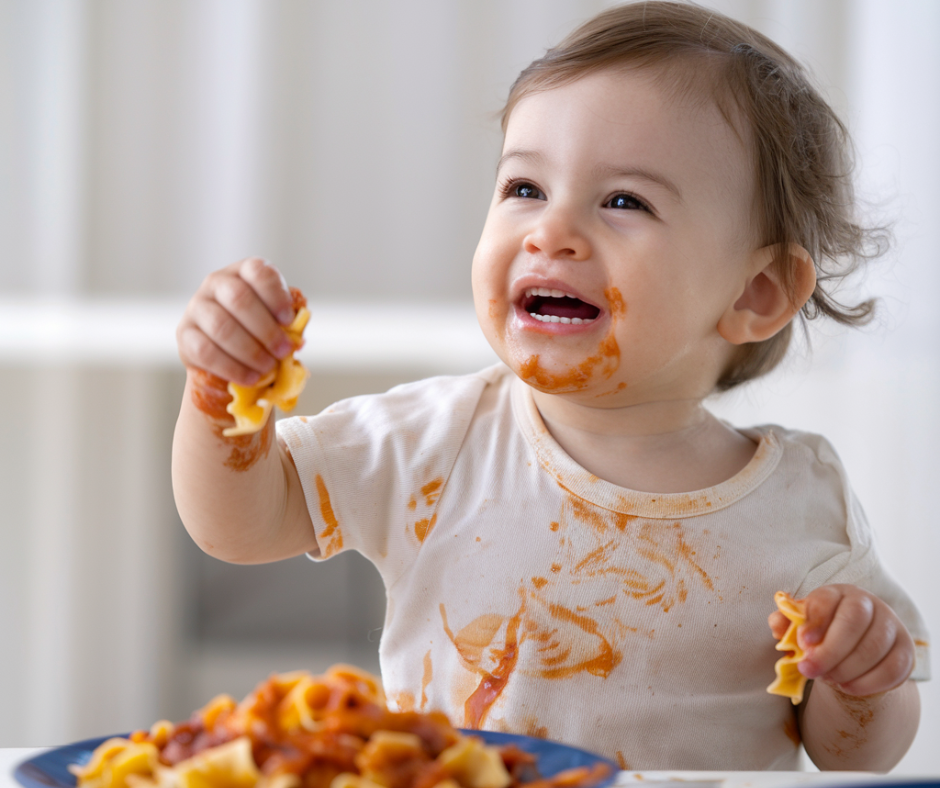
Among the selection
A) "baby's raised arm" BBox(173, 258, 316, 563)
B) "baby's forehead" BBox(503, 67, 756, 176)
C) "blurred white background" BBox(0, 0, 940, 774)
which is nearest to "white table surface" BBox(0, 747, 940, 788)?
"baby's raised arm" BBox(173, 258, 316, 563)

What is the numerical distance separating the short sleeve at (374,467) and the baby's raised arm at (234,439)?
0.05ft

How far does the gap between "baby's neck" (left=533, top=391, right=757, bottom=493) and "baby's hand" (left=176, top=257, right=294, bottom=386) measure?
29 cm

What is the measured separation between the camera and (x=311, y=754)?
35 cm

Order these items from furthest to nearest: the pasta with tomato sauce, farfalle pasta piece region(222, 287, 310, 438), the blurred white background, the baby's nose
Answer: the blurred white background → the baby's nose → farfalle pasta piece region(222, 287, 310, 438) → the pasta with tomato sauce

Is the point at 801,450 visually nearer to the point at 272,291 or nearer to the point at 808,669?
the point at 808,669

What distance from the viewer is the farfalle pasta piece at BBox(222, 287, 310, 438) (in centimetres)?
47


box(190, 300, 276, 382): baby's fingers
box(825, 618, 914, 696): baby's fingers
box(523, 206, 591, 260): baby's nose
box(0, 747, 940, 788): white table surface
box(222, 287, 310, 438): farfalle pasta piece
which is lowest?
box(0, 747, 940, 788): white table surface

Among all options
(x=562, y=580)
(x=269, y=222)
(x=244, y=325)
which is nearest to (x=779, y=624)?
(x=562, y=580)

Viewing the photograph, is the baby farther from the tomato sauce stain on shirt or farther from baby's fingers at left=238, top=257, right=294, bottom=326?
baby's fingers at left=238, top=257, right=294, bottom=326

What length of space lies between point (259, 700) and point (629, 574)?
32 cm

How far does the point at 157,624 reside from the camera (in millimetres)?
1480

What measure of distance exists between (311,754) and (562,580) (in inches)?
12.8

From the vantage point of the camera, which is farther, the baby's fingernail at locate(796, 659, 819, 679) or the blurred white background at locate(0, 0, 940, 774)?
the blurred white background at locate(0, 0, 940, 774)

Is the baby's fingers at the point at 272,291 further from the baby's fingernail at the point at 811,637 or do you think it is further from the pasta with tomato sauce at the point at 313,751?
the baby's fingernail at the point at 811,637
